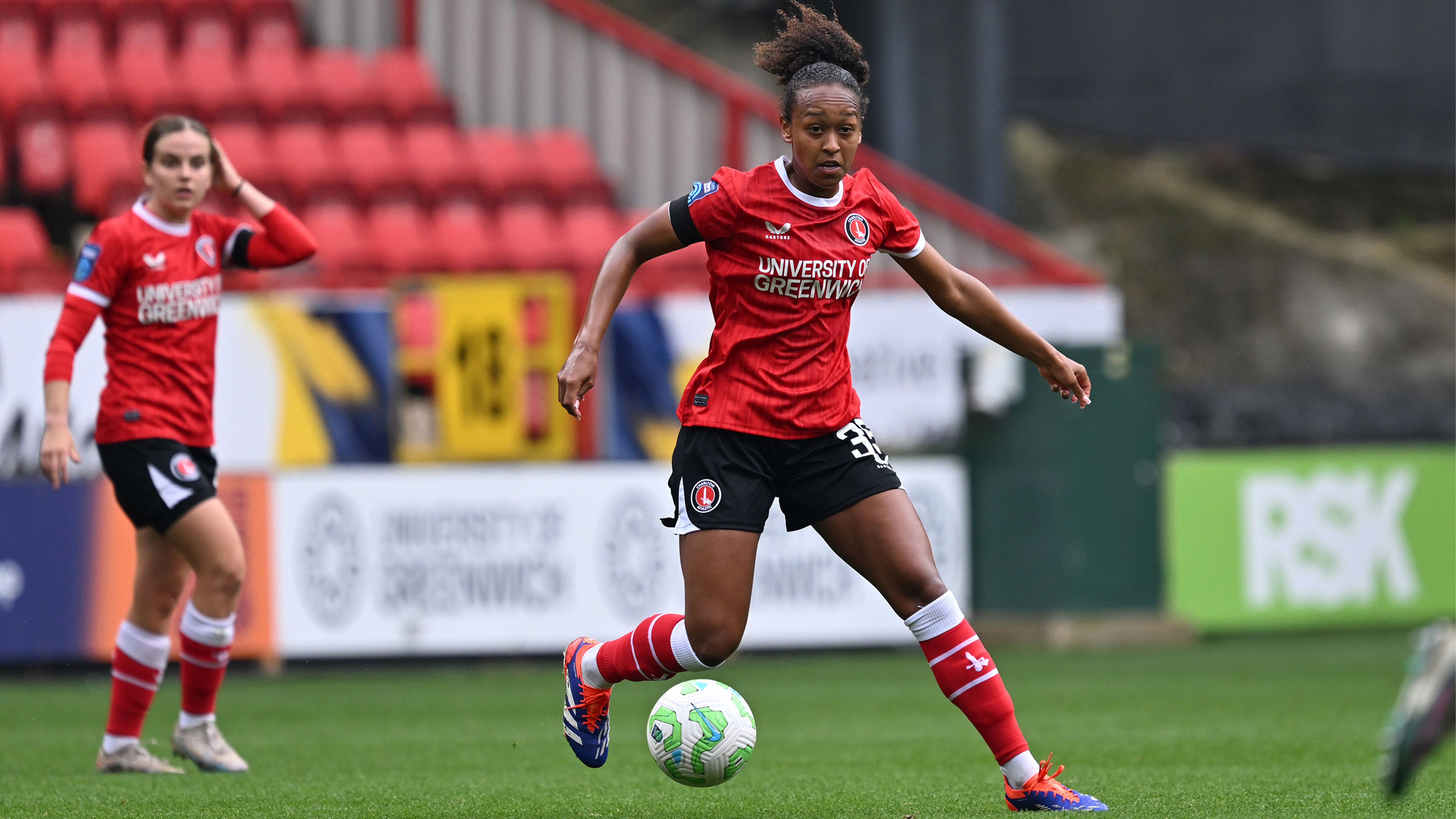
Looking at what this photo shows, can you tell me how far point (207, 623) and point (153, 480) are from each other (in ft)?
1.72

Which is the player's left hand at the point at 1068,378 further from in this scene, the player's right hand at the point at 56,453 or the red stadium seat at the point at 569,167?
the red stadium seat at the point at 569,167

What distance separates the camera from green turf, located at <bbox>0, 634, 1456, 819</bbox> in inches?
199

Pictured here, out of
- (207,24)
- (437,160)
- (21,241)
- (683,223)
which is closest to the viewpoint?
(683,223)

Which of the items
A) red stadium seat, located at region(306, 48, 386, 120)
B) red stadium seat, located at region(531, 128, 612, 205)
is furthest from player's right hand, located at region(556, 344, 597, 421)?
red stadium seat, located at region(306, 48, 386, 120)

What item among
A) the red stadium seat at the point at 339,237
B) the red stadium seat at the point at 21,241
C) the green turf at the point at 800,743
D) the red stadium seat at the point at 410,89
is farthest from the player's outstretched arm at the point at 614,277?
the red stadium seat at the point at 410,89

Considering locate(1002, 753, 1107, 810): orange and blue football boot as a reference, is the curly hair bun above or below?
above

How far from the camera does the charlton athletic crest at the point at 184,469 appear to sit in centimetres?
581

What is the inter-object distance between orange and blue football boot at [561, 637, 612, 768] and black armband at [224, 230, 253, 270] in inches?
83.5

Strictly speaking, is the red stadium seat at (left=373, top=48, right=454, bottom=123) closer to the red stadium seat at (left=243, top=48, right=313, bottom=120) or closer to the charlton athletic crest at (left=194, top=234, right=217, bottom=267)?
the red stadium seat at (left=243, top=48, right=313, bottom=120)

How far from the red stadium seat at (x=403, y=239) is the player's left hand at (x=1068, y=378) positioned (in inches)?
304

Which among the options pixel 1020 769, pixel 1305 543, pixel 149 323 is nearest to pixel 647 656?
pixel 1020 769

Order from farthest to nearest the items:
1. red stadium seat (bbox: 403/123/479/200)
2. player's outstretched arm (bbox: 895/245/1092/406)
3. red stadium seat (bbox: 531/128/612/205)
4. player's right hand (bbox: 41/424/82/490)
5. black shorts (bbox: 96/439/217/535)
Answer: red stadium seat (bbox: 531/128/612/205) → red stadium seat (bbox: 403/123/479/200) → black shorts (bbox: 96/439/217/535) → player's right hand (bbox: 41/424/82/490) → player's outstretched arm (bbox: 895/245/1092/406)

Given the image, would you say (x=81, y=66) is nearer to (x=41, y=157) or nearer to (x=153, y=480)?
(x=41, y=157)

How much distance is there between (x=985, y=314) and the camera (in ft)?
16.3
